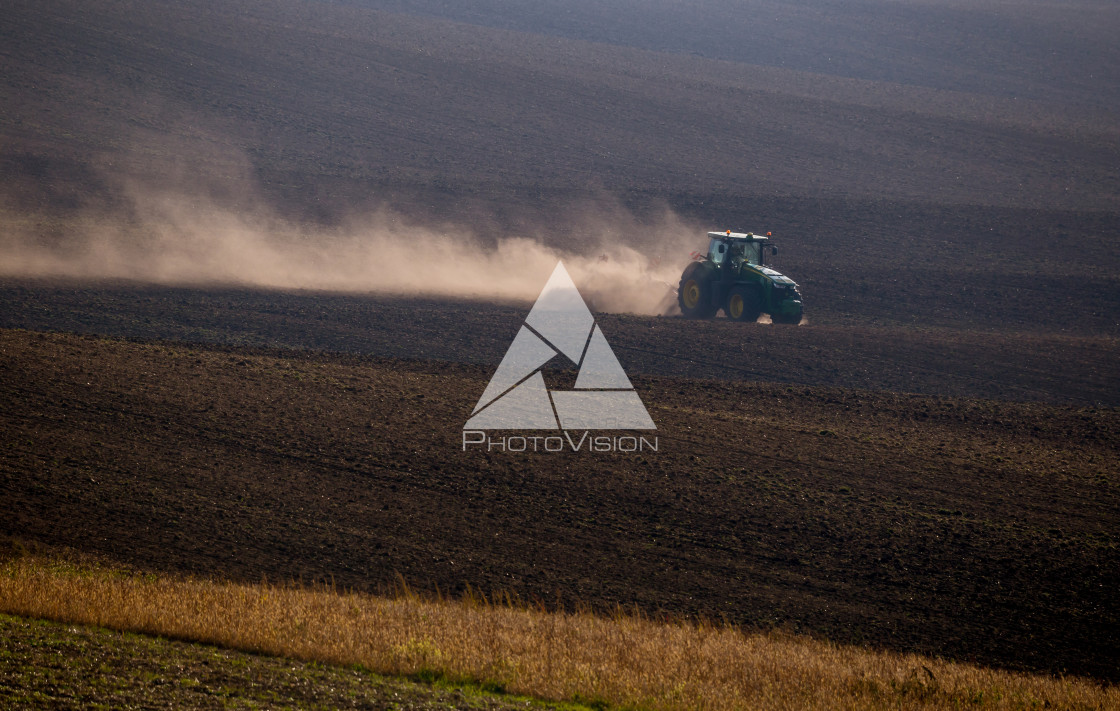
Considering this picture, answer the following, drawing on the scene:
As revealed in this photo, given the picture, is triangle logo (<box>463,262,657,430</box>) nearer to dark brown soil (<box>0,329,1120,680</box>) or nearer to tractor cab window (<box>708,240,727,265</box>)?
dark brown soil (<box>0,329,1120,680</box>)

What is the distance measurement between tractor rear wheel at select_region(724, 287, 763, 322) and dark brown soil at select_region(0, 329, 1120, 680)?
297 inches

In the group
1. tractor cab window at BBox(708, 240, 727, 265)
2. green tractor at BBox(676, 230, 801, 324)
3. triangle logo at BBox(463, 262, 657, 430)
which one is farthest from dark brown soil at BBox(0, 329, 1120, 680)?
tractor cab window at BBox(708, 240, 727, 265)

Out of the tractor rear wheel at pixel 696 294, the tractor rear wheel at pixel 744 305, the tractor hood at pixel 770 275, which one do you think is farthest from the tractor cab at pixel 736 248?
the tractor rear wheel at pixel 744 305

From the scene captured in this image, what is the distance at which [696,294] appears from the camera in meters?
26.0

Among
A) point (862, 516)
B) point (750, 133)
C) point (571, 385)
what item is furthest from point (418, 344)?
point (750, 133)

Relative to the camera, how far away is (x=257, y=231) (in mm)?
35438

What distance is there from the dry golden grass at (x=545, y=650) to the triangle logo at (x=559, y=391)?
20.8 feet

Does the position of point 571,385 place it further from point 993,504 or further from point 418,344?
point 993,504

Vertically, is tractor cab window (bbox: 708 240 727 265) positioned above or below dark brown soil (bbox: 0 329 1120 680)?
above

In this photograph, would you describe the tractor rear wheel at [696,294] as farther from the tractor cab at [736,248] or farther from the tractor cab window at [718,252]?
the tractor cab at [736,248]

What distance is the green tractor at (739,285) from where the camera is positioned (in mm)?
24656

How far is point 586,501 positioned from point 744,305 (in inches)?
516

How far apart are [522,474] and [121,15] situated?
56435 millimetres

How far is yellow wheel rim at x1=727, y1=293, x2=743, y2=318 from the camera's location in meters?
25.3
